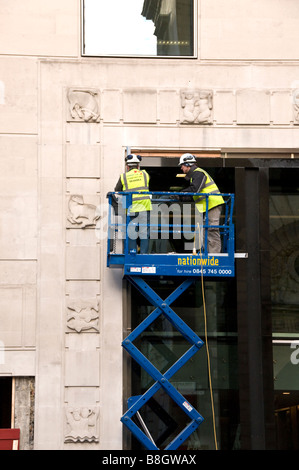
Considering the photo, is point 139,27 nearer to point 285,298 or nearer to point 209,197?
point 209,197

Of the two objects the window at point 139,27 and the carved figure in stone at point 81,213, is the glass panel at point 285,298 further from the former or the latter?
the carved figure in stone at point 81,213

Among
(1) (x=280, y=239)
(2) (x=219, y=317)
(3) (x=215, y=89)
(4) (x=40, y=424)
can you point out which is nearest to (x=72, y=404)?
(4) (x=40, y=424)

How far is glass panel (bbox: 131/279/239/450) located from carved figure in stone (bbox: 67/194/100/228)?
63.9 inches

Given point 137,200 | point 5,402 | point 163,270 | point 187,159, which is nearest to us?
point 163,270

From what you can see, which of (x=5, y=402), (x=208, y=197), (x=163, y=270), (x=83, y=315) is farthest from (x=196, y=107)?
(x=5, y=402)

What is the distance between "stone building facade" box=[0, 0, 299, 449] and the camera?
18.5 meters

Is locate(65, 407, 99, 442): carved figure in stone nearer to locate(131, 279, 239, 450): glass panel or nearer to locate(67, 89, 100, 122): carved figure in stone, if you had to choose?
locate(131, 279, 239, 450): glass panel

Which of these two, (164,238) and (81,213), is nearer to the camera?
(81,213)

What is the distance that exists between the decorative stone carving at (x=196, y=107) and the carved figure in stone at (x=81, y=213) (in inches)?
98.9

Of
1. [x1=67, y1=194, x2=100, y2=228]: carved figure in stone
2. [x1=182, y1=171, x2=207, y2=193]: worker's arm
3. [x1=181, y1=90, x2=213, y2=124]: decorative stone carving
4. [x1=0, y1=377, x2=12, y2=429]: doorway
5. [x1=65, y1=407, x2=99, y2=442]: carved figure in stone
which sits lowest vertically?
[x1=65, y1=407, x2=99, y2=442]: carved figure in stone

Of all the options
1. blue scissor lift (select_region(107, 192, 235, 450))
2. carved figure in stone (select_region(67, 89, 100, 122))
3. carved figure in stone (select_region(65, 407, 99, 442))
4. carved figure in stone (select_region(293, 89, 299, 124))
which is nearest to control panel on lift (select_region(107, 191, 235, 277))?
blue scissor lift (select_region(107, 192, 235, 450))

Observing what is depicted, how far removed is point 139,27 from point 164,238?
4290 millimetres

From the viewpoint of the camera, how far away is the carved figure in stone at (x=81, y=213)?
18.9 meters

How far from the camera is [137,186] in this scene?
18.2 meters
